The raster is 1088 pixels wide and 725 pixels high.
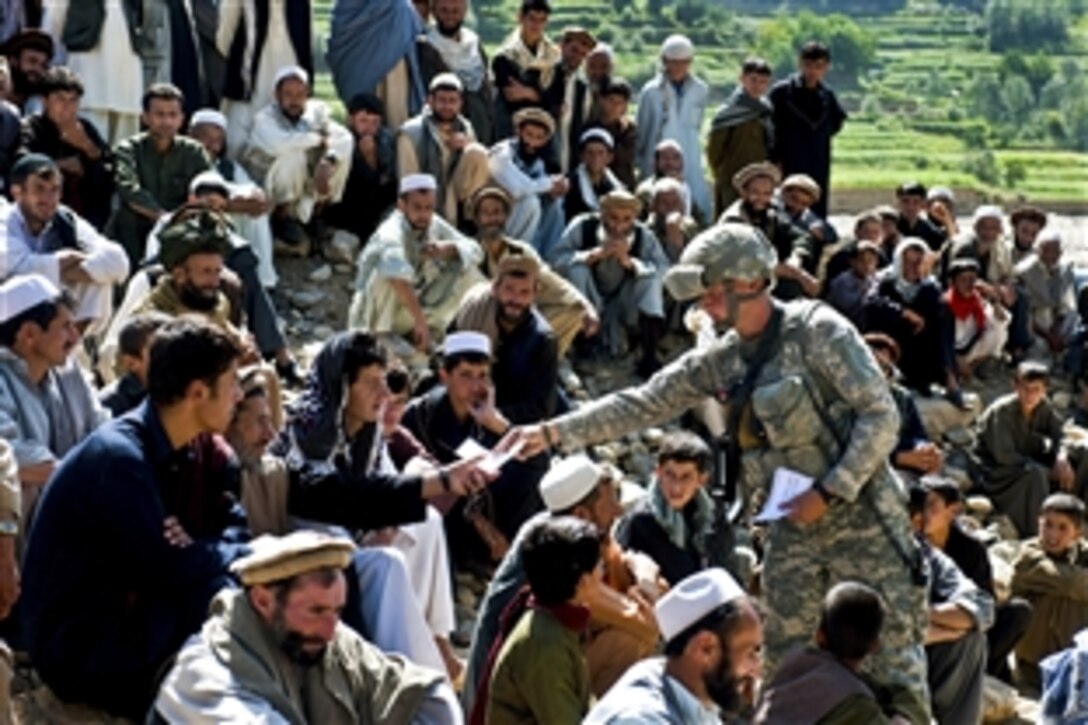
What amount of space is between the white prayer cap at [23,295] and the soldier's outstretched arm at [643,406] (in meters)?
1.58

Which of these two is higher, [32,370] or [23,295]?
[23,295]

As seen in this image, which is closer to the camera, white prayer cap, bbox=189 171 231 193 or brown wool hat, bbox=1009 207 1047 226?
white prayer cap, bbox=189 171 231 193

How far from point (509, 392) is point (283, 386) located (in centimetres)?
151

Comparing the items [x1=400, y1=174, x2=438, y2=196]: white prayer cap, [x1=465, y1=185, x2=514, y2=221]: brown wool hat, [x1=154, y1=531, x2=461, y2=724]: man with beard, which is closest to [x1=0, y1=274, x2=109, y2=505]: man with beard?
[x1=154, y1=531, x2=461, y2=724]: man with beard

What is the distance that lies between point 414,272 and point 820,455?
15.0 feet

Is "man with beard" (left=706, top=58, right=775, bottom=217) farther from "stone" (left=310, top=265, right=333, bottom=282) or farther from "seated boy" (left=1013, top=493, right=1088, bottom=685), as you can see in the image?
"seated boy" (left=1013, top=493, right=1088, bottom=685)

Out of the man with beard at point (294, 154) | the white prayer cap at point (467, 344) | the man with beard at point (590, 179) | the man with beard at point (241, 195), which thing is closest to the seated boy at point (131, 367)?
the white prayer cap at point (467, 344)

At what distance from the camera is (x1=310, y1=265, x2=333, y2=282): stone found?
1277 cm

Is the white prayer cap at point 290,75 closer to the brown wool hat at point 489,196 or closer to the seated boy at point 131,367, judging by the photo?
the brown wool hat at point 489,196

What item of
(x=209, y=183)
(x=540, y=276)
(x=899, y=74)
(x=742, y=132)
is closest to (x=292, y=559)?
(x=209, y=183)

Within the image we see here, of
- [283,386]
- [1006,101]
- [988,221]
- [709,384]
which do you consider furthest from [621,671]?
[1006,101]

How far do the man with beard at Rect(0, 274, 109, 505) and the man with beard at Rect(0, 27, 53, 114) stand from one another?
457 centimetres

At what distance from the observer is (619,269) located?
502 inches

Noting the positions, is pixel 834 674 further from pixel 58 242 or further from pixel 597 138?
pixel 597 138
